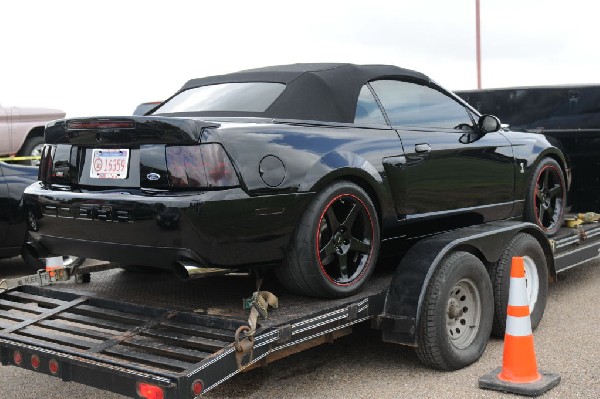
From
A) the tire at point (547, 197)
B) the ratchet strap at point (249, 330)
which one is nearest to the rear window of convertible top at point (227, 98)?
the ratchet strap at point (249, 330)

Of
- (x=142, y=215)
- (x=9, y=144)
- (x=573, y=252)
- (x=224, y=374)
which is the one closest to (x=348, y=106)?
(x=142, y=215)

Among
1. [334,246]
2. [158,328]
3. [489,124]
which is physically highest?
[489,124]

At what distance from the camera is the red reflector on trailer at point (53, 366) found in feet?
12.2

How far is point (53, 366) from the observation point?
3.73m

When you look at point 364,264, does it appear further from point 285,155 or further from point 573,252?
Answer: point 573,252

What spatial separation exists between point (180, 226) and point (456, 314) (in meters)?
1.84

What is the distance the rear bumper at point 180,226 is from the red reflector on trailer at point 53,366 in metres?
0.60

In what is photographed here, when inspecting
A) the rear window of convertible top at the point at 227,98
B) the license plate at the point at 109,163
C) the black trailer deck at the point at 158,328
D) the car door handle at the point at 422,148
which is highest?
the rear window of convertible top at the point at 227,98

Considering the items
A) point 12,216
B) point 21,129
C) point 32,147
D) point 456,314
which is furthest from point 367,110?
point 32,147

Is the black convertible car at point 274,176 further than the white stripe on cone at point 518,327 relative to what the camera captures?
No

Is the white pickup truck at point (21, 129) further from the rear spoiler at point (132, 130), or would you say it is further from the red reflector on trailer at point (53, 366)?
the red reflector on trailer at point (53, 366)

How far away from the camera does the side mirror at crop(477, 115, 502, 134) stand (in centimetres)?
548

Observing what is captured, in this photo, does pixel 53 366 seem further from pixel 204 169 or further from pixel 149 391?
pixel 204 169

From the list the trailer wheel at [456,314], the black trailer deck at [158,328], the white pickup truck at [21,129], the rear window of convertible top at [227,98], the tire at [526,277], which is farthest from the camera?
the white pickup truck at [21,129]
